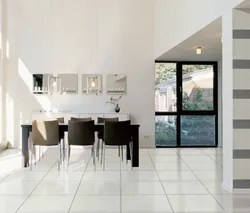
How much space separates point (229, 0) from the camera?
430cm

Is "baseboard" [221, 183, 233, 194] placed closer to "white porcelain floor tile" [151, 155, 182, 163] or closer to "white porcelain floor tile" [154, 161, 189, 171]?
"white porcelain floor tile" [154, 161, 189, 171]

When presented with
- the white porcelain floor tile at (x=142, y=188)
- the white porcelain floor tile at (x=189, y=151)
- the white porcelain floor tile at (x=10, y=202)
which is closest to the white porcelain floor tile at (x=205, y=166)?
the white porcelain floor tile at (x=189, y=151)

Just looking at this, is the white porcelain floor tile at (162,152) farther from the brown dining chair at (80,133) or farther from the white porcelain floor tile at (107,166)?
the brown dining chair at (80,133)

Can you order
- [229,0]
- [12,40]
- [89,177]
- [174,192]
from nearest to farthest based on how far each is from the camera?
1. [229,0]
2. [174,192]
3. [89,177]
4. [12,40]

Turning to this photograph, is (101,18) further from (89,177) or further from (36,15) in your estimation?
(89,177)

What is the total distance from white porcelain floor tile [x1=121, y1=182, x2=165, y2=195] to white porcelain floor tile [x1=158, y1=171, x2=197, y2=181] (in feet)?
1.25

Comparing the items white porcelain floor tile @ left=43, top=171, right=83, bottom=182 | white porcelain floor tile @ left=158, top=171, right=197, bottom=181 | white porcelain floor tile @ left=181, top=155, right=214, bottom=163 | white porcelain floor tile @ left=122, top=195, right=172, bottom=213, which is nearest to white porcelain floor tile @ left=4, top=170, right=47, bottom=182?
white porcelain floor tile @ left=43, top=171, right=83, bottom=182

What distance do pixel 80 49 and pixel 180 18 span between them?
3.18m

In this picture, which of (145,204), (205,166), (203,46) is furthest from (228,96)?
(203,46)

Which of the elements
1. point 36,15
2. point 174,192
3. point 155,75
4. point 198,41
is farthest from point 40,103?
point 174,192

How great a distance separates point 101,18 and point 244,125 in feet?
17.4

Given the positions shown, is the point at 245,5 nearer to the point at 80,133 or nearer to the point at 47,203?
the point at 47,203

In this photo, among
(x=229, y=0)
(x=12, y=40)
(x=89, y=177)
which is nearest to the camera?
(x=229, y=0)

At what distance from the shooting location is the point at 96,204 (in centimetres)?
407
